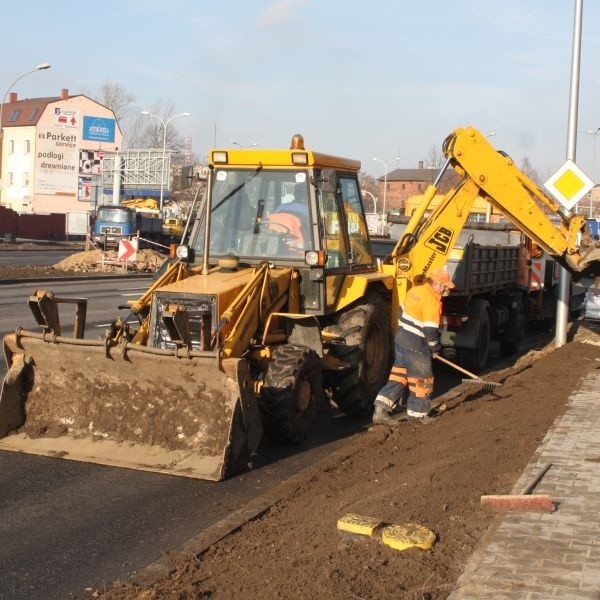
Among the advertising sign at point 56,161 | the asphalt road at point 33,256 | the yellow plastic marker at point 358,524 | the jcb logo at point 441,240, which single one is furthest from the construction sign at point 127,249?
the advertising sign at point 56,161

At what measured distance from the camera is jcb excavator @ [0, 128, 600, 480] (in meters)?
7.13

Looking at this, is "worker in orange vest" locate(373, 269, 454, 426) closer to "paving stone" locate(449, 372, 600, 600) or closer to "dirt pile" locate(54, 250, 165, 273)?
"paving stone" locate(449, 372, 600, 600)

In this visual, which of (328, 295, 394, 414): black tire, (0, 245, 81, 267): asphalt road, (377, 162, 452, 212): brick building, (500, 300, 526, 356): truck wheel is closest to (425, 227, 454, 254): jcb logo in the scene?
(328, 295, 394, 414): black tire

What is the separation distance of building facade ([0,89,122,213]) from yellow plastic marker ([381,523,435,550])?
73211mm

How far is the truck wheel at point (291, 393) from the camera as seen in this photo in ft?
24.8

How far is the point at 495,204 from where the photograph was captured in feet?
36.7

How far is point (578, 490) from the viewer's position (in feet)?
20.1

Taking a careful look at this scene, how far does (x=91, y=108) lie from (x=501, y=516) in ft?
260

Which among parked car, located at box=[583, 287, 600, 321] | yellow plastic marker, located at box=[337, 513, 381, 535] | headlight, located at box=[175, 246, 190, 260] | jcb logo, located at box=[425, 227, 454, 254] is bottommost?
yellow plastic marker, located at box=[337, 513, 381, 535]

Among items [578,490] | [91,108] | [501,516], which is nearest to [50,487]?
[501,516]

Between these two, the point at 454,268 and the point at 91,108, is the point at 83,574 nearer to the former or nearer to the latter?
the point at 454,268

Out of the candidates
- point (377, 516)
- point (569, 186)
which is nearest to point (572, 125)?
point (569, 186)

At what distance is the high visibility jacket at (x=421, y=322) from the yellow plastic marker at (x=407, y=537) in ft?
12.7

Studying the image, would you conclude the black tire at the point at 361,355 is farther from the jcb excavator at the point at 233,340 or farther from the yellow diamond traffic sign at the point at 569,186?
the yellow diamond traffic sign at the point at 569,186
